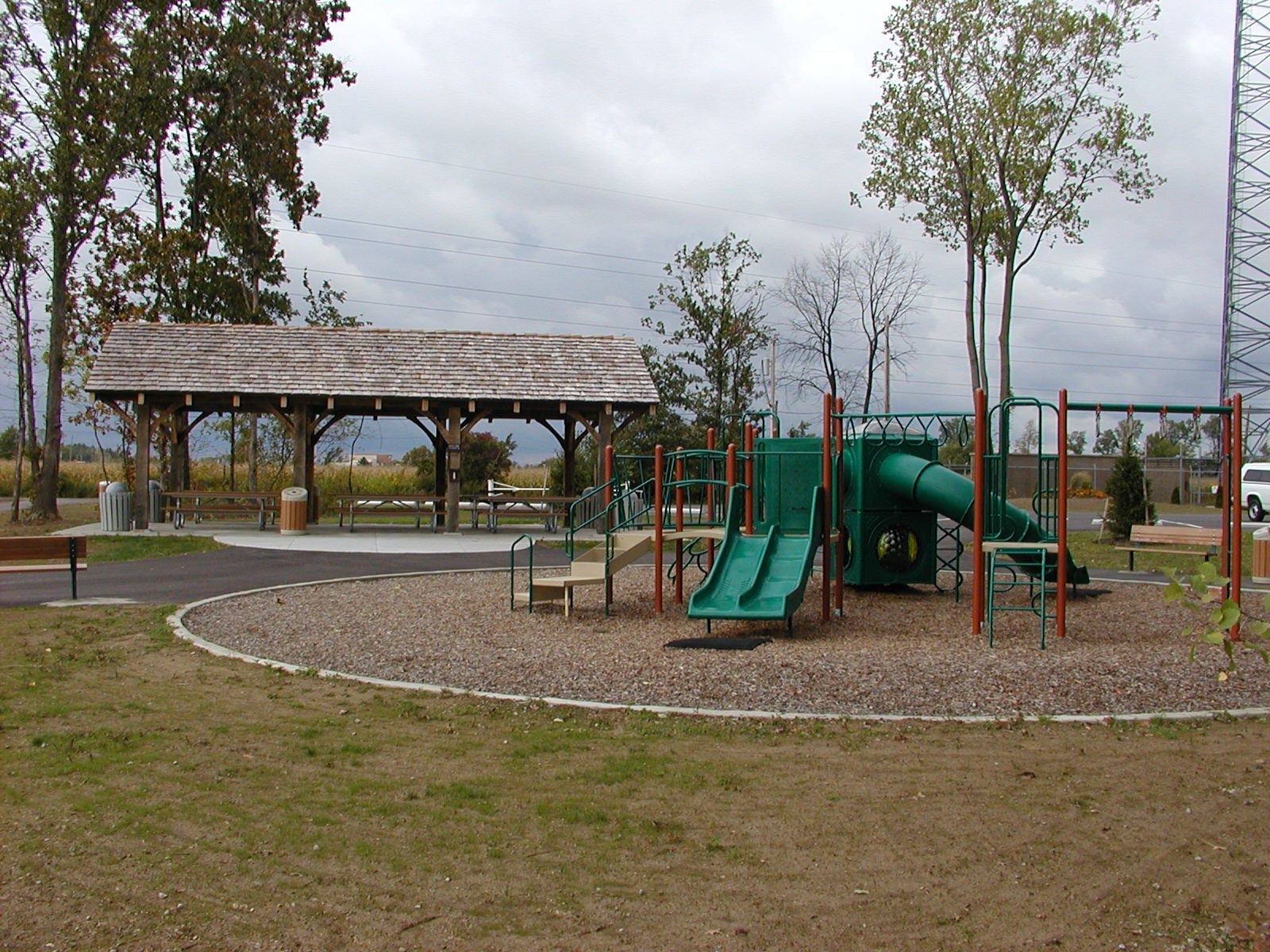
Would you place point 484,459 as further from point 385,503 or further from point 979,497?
point 979,497

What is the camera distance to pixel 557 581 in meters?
10.3

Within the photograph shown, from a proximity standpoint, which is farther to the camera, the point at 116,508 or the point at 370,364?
the point at 370,364

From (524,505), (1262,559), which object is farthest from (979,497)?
(524,505)

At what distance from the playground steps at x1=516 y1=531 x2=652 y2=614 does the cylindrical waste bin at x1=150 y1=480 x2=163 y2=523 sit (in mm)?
14841

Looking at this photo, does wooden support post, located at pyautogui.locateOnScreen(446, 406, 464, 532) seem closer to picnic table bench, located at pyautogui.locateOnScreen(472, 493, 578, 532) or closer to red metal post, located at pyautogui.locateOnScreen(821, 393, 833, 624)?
picnic table bench, located at pyautogui.locateOnScreen(472, 493, 578, 532)

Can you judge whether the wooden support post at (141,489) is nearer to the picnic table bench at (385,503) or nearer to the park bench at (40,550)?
the picnic table bench at (385,503)

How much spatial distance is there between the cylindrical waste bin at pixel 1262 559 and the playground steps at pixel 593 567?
353 inches

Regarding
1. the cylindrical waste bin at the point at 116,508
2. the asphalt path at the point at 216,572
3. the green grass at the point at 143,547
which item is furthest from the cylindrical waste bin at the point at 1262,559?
the cylindrical waste bin at the point at 116,508

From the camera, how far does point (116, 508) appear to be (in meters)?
21.3

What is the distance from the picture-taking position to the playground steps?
10289 mm

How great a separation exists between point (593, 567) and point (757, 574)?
194 cm

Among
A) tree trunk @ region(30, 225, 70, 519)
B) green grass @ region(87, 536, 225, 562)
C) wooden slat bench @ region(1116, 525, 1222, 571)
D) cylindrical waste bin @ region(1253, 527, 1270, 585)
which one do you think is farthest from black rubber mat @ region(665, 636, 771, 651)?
tree trunk @ region(30, 225, 70, 519)

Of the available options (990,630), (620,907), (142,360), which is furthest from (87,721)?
(142,360)

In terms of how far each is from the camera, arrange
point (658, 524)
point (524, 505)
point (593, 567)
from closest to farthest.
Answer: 1. point (658, 524)
2. point (593, 567)
3. point (524, 505)
